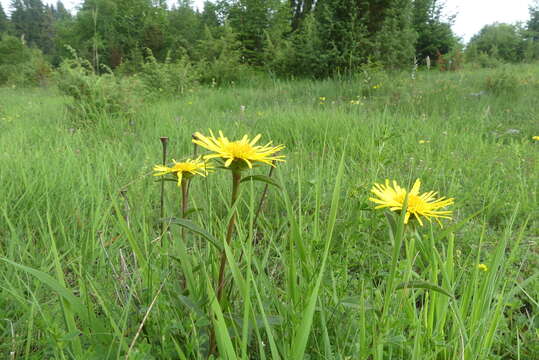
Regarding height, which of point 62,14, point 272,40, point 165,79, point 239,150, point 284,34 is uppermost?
point 62,14

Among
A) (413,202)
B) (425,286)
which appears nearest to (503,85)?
(413,202)

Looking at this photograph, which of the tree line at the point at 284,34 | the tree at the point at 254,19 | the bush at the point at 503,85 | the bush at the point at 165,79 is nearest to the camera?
the bush at the point at 503,85

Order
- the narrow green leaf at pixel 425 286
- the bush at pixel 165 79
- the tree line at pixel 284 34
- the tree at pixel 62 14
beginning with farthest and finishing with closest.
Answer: the tree at pixel 62 14
the tree line at pixel 284 34
the bush at pixel 165 79
the narrow green leaf at pixel 425 286

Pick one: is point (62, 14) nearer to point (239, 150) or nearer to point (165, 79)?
point (165, 79)

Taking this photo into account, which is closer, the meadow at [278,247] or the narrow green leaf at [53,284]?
the narrow green leaf at [53,284]

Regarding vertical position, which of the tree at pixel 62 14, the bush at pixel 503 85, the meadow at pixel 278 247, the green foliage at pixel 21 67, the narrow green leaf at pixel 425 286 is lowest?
the meadow at pixel 278 247

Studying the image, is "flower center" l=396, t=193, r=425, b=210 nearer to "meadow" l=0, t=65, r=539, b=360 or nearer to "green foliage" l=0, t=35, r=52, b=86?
"meadow" l=0, t=65, r=539, b=360

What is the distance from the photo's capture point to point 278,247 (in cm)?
117

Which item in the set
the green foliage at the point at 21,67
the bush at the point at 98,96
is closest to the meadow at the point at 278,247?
the bush at the point at 98,96

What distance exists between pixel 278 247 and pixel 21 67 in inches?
739

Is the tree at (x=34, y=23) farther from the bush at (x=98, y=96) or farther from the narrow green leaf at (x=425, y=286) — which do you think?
the narrow green leaf at (x=425, y=286)

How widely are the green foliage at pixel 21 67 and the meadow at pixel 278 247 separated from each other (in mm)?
5180

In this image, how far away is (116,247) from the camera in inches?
44.8

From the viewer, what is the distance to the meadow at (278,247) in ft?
2.03
